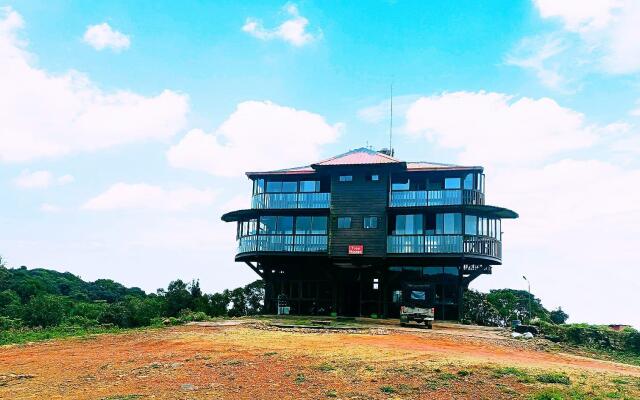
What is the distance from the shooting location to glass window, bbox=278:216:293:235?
40.7m

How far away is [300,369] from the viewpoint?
727 inches

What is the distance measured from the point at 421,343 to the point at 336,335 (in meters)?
3.98

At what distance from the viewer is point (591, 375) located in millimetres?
18031

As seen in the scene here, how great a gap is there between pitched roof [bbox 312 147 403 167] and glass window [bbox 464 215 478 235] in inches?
210

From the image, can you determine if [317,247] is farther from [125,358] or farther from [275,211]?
[125,358]

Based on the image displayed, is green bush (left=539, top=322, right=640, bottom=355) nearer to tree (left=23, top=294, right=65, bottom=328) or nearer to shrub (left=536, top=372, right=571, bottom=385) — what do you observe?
shrub (left=536, top=372, right=571, bottom=385)

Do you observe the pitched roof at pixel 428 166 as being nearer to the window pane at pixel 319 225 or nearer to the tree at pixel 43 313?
the window pane at pixel 319 225

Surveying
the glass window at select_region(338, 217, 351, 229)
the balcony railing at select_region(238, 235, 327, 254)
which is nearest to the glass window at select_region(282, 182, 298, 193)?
the balcony railing at select_region(238, 235, 327, 254)

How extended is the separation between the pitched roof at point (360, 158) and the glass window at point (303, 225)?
3.67 meters

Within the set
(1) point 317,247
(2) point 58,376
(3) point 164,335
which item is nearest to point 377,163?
(1) point 317,247

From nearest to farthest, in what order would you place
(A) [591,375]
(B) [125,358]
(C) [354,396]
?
(C) [354,396]
(A) [591,375]
(B) [125,358]

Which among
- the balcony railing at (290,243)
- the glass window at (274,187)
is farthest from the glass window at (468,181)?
the glass window at (274,187)

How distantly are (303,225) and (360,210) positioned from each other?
154 inches

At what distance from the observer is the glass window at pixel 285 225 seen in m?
40.7
